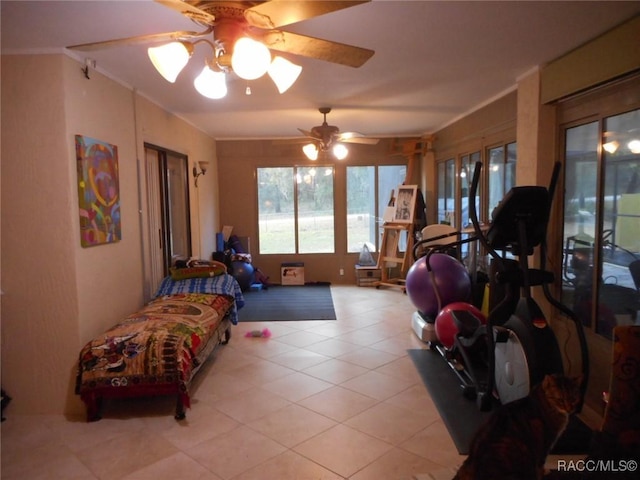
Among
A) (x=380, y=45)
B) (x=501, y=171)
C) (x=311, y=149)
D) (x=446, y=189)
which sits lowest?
(x=446, y=189)

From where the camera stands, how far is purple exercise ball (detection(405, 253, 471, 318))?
402cm

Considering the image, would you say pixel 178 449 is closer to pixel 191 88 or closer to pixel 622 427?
pixel 622 427

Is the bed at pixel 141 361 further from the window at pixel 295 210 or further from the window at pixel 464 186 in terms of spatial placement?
the window at pixel 295 210

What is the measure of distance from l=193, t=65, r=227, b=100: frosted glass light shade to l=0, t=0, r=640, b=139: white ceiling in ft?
1.58

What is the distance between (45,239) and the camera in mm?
2801

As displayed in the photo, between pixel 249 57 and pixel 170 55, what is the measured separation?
1.52 feet

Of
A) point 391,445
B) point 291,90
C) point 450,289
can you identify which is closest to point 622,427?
point 391,445

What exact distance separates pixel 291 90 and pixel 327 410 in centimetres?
273

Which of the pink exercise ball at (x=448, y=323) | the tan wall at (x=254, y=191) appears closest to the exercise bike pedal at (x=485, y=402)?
the pink exercise ball at (x=448, y=323)

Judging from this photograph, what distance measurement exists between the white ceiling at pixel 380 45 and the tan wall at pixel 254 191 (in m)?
2.25

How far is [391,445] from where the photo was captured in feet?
8.16

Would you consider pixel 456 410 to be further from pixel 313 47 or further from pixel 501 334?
pixel 313 47

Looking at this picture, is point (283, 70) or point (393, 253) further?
point (393, 253)

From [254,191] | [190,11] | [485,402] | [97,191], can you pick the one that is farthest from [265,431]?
[254,191]
